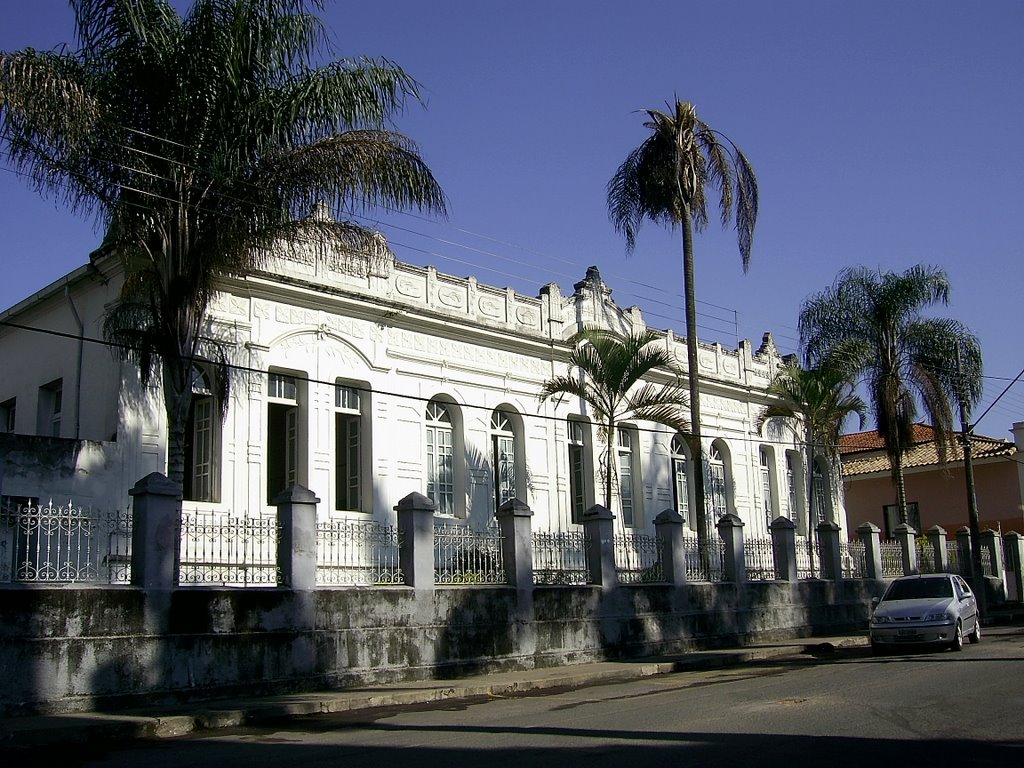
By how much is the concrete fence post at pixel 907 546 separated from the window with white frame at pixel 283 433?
1717 cm

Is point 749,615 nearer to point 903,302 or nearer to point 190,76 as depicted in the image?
point 903,302

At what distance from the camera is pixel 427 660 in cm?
1599

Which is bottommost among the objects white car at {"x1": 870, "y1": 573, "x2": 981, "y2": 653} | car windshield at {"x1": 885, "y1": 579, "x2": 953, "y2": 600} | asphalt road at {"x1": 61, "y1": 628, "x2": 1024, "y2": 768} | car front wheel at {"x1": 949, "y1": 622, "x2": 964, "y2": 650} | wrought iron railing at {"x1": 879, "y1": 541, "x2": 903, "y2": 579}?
asphalt road at {"x1": 61, "y1": 628, "x2": 1024, "y2": 768}

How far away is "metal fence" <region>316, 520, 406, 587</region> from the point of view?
51.6ft

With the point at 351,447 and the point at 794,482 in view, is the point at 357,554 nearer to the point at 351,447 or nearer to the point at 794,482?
the point at 351,447

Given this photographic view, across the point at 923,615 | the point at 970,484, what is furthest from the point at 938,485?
the point at 923,615

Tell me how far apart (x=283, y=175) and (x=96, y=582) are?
20.0 feet

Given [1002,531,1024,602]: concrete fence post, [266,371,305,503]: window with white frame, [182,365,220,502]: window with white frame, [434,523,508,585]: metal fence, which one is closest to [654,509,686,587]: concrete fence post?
[434,523,508,585]: metal fence

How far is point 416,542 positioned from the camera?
53.3 feet

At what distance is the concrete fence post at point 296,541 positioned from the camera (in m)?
14.8

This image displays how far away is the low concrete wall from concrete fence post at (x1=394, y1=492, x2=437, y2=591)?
0.84ft

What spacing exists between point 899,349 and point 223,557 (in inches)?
811

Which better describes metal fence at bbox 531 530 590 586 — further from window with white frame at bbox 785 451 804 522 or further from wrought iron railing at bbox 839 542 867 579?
window with white frame at bbox 785 451 804 522

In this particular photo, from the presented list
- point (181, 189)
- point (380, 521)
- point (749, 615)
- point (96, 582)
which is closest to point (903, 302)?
point (749, 615)
